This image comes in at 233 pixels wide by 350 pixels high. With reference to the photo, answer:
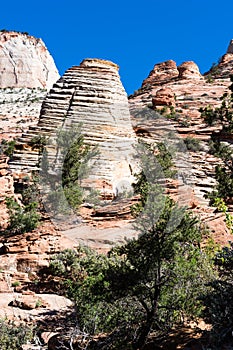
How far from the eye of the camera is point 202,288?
Answer: 7867mm

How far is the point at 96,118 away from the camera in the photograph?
893 inches

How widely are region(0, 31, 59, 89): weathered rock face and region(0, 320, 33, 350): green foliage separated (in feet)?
224

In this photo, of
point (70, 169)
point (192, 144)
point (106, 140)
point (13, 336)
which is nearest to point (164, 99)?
point (192, 144)

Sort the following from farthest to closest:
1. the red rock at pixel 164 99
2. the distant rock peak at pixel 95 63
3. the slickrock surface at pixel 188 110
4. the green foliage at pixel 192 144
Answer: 1. the red rock at pixel 164 99
2. the green foliage at pixel 192 144
3. the distant rock peak at pixel 95 63
4. the slickrock surface at pixel 188 110

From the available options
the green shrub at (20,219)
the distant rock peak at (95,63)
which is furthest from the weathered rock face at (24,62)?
the green shrub at (20,219)

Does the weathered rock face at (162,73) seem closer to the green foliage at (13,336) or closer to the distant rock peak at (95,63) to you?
the distant rock peak at (95,63)

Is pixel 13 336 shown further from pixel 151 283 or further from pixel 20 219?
pixel 20 219

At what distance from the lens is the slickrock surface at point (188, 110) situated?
22.7m

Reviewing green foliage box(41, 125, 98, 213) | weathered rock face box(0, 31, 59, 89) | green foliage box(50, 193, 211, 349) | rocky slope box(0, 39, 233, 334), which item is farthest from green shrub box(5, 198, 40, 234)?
weathered rock face box(0, 31, 59, 89)

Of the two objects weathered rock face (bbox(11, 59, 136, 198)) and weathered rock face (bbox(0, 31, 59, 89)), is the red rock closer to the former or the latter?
weathered rock face (bbox(11, 59, 136, 198))

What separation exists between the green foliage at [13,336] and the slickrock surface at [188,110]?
7.50 m

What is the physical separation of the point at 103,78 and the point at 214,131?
10.8 metres

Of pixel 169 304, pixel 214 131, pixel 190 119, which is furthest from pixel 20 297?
pixel 190 119

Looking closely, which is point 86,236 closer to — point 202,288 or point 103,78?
point 202,288
